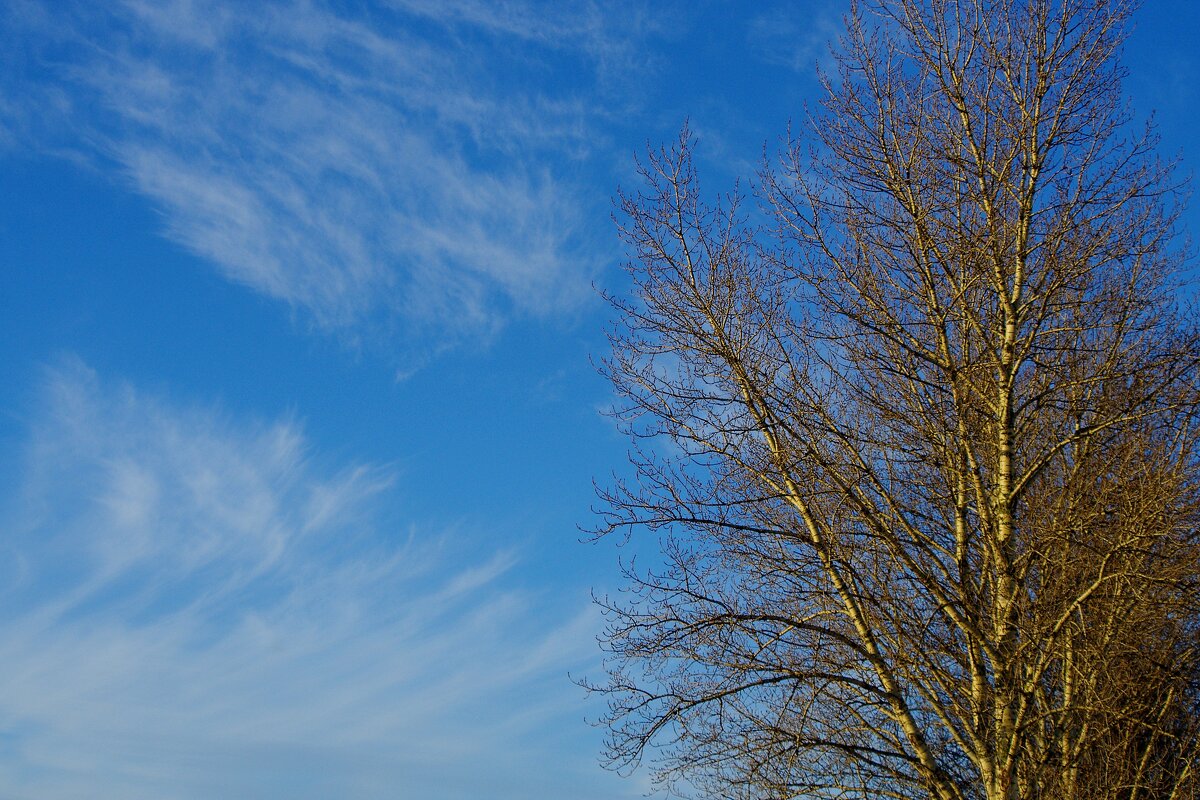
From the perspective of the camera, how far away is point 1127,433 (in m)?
11.3

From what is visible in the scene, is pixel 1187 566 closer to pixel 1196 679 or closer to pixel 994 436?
pixel 994 436

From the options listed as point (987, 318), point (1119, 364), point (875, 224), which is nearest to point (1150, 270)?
point (1119, 364)

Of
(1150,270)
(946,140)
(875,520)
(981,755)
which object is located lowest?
(981,755)

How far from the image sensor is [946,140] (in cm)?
1106

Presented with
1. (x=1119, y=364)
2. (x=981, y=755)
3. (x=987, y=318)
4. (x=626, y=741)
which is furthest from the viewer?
(x=1119, y=364)

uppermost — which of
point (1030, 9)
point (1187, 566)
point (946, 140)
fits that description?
point (1030, 9)

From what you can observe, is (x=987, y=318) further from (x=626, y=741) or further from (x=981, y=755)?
(x=626, y=741)

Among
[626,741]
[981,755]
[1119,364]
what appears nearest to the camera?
[981,755]

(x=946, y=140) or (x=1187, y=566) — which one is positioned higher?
(x=946, y=140)

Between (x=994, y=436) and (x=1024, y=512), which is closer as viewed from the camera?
(x=994, y=436)

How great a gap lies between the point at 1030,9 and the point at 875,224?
104 inches

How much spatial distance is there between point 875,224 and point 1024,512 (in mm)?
3357

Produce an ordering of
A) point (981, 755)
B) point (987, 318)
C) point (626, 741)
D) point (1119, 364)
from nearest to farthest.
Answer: point (981, 755) → point (626, 741) → point (987, 318) → point (1119, 364)

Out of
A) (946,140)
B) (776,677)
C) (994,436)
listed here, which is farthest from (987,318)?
(776,677)
